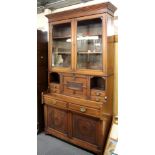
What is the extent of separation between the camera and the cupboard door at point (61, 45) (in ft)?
9.21

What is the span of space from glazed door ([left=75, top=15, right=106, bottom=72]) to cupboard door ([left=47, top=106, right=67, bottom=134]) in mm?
803

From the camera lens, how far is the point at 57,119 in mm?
2805

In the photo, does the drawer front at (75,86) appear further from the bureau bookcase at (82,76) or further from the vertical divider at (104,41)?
the vertical divider at (104,41)

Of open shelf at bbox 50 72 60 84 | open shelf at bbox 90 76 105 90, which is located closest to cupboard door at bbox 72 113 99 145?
open shelf at bbox 90 76 105 90

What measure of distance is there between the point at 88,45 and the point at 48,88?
1.08 meters

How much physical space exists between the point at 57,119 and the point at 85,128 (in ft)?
1.85
